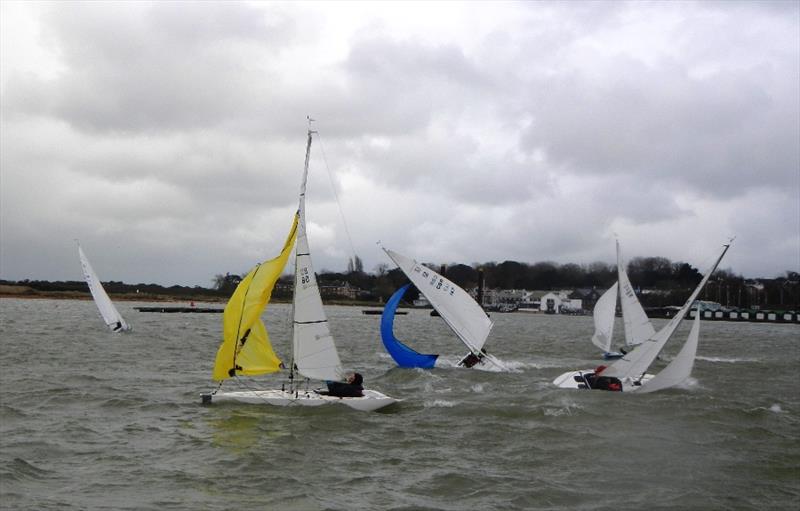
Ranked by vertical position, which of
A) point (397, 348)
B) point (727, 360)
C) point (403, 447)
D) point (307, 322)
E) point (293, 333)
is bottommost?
point (403, 447)

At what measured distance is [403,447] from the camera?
17.5 metres

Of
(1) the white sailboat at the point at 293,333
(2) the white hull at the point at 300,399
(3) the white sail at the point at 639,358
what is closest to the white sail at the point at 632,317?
(3) the white sail at the point at 639,358

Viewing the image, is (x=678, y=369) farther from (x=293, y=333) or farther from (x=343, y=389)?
(x=293, y=333)

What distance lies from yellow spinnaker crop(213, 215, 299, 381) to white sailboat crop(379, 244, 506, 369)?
43.2ft

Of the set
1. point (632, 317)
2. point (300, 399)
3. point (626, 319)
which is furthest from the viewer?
point (626, 319)

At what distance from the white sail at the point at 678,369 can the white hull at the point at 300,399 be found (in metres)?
9.69

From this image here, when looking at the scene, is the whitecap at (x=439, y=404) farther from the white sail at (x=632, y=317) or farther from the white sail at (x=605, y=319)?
the white sail at (x=632, y=317)

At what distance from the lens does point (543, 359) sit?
138 ft

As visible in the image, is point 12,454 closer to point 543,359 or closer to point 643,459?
point 643,459

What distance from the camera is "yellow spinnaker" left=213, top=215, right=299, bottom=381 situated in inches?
775

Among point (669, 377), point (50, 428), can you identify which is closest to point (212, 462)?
point (50, 428)

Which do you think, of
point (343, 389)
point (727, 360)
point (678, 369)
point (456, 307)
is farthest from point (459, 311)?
point (727, 360)

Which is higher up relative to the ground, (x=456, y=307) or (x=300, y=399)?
Result: (x=456, y=307)

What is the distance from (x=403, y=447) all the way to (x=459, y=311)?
52.3ft
